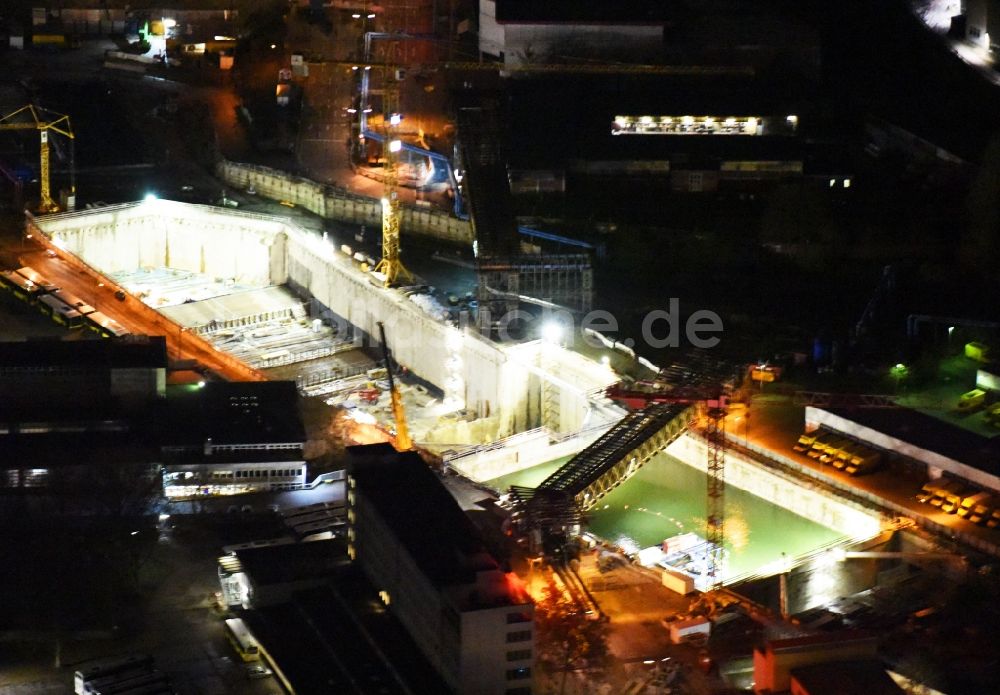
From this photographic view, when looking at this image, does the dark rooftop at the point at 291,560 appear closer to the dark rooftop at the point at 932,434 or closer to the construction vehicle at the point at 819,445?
the construction vehicle at the point at 819,445

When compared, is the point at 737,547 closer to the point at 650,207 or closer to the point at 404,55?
the point at 650,207

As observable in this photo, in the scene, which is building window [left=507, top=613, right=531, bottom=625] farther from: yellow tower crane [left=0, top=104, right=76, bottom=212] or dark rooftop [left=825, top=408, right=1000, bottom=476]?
yellow tower crane [left=0, top=104, right=76, bottom=212]

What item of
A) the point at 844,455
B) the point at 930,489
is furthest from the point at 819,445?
the point at 930,489

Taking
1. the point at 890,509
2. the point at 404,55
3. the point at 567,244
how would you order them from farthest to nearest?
1. the point at 404,55
2. the point at 567,244
3. the point at 890,509

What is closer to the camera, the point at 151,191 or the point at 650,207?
the point at 650,207

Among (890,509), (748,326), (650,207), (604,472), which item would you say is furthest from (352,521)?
(650,207)

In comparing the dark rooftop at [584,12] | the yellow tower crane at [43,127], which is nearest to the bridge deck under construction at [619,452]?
the dark rooftop at [584,12]

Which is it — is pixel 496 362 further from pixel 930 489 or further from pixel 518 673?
pixel 518 673
